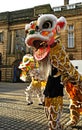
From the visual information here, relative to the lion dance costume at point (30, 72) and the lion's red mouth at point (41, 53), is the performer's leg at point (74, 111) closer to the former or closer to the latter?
the lion's red mouth at point (41, 53)

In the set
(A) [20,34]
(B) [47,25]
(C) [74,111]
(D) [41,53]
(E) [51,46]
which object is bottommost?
(C) [74,111]

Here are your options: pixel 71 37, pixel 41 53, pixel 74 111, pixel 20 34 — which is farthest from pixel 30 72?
pixel 20 34

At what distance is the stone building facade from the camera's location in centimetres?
2772

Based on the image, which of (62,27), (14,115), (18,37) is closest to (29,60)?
(14,115)

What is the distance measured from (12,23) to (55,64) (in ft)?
94.6

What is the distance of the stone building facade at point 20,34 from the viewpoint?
27719 millimetres

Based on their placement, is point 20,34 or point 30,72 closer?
point 30,72

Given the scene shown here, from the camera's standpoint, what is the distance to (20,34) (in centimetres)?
3262

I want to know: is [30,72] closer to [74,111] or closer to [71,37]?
[74,111]

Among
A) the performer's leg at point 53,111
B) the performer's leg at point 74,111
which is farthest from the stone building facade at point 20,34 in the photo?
the performer's leg at point 53,111

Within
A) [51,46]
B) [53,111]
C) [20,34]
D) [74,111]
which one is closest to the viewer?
[53,111]

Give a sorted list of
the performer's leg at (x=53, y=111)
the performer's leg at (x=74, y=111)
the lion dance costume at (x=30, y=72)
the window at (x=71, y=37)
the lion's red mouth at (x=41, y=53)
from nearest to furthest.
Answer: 1. the performer's leg at (x=53, y=111)
2. the lion's red mouth at (x=41, y=53)
3. the performer's leg at (x=74, y=111)
4. the lion dance costume at (x=30, y=72)
5. the window at (x=71, y=37)

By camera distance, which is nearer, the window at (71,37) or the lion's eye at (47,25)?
the lion's eye at (47,25)

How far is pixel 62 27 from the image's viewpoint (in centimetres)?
503
